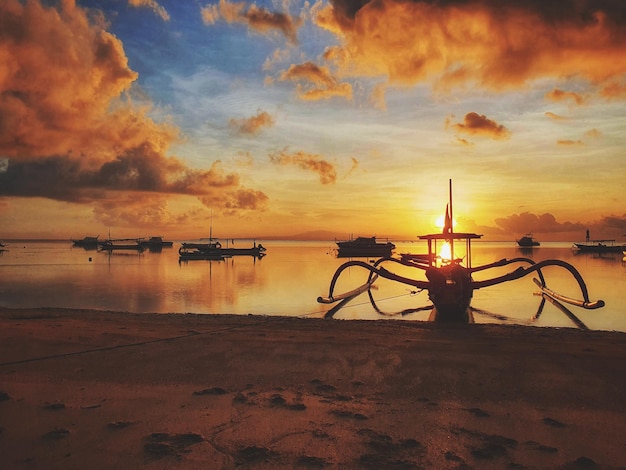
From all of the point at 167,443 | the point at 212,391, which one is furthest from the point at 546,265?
the point at 167,443

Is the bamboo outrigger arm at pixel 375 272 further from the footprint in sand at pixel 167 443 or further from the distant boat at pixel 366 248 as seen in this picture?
the distant boat at pixel 366 248

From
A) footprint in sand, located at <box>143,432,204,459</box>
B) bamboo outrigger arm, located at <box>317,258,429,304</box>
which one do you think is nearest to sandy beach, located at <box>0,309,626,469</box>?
footprint in sand, located at <box>143,432,204,459</box>

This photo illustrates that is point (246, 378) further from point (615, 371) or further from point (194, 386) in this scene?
point (615, 371)

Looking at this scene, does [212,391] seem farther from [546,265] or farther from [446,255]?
[446,255]

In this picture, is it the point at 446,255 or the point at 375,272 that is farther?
the point at 446,255

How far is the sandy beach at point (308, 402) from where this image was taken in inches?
170

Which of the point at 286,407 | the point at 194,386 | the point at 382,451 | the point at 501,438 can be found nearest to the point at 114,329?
the point at 194,386

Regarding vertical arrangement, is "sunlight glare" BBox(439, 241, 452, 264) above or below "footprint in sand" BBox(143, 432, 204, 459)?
above

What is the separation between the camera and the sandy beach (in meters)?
4.32

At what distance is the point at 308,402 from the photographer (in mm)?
5777

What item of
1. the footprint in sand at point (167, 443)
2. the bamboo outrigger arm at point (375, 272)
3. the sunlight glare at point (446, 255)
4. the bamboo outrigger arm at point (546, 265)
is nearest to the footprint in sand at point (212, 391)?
the footprint in sand at point (167, 443)

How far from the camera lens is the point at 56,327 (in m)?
11.6

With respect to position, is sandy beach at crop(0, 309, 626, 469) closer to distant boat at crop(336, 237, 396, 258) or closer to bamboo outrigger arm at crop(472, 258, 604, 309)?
bamboo outrigger arm at crop(472, 258, 604, 309)

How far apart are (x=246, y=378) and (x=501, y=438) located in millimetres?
3934
